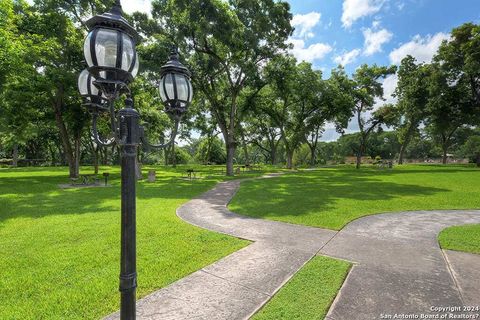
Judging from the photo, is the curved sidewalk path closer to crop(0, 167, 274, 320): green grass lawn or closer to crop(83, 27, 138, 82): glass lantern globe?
crop(0, 167, 274, 320): green grass lawn

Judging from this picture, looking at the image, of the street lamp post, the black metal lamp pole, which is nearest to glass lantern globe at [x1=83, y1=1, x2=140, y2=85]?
the street lamp post

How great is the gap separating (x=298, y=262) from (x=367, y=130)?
38.5 metres

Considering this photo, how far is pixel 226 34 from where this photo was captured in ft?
61.4

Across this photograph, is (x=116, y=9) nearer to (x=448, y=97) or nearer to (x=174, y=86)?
(x=174, y=86)

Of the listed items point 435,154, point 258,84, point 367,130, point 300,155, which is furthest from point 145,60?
point 435,154

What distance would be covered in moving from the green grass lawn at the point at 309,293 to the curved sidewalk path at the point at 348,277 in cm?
11

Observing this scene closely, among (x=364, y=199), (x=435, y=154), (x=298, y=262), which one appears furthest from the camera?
(x=435, y=154)

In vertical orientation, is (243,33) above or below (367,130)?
Result: above

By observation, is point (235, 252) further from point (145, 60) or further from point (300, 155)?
point (300, 155)

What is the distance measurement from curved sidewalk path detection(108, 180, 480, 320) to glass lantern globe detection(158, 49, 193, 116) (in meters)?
2.50

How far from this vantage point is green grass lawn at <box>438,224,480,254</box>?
557cm

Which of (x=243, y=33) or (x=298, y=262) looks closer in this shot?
(x=298, y=262)

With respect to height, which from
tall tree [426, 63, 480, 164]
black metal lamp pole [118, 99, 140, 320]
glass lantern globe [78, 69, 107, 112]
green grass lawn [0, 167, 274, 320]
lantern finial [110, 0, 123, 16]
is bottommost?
green grass lawn [0, 167, 274, 320]

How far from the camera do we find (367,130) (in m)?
38.8
